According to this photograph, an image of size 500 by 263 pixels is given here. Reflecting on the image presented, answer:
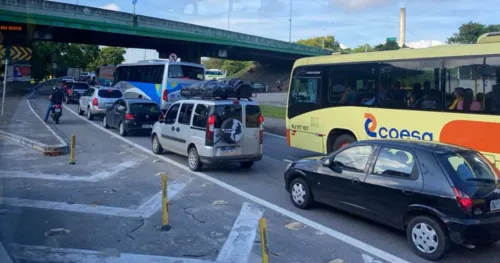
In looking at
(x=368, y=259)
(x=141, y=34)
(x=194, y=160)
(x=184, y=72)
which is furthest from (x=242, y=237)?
(x=141, y=34)

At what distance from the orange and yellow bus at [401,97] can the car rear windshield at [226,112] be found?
2.73m

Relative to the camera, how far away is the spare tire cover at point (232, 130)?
422 inches

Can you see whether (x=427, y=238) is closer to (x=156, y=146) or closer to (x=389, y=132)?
(x=389, y=132)

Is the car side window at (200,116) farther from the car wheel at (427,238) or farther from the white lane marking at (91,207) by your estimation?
the car wheel at (427,238)

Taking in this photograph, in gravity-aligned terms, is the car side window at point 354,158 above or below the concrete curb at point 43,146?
above

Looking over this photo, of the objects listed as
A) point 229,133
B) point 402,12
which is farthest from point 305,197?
point 402,12

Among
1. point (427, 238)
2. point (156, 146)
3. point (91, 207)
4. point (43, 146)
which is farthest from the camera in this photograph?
point (156, 146)

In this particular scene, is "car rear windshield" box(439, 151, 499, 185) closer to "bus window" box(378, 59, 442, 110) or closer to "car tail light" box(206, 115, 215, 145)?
"bus window" box(378, 59, 442, 110)

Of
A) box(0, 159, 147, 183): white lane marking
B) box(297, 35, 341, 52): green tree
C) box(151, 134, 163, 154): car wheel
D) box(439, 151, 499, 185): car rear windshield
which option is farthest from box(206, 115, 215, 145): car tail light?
box(297, 35, 341, 52): green tree

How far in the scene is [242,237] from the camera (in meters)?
6.51

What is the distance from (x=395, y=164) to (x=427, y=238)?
109 cm

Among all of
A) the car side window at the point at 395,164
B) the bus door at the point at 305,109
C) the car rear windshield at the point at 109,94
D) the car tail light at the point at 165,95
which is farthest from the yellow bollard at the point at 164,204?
the car rear windshield at the point at 109,94

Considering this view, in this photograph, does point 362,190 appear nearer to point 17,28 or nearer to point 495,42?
point 495,42

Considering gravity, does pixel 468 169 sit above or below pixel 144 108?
below
